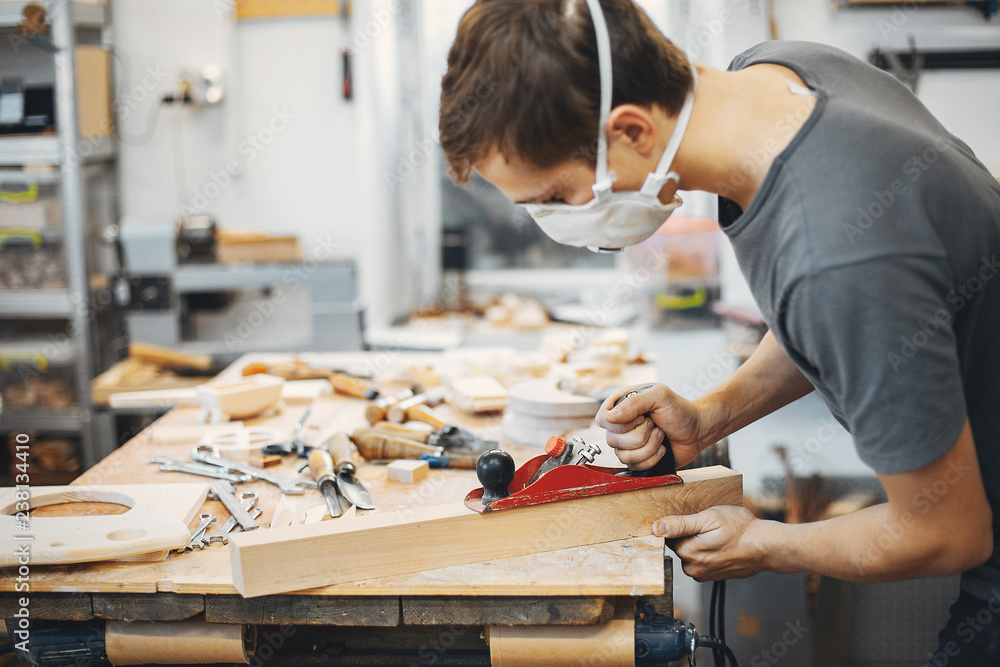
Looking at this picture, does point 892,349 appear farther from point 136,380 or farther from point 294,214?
point 294,214

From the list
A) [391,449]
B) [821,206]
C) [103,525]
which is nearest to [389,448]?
[391,449]

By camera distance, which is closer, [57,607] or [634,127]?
[634,127]

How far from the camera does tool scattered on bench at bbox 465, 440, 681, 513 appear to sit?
1326 millimetres

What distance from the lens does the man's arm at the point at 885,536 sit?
3.34ft

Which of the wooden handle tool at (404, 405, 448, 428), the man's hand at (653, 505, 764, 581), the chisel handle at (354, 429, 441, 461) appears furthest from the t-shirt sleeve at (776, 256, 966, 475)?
the wooden handle tool at (404, 405, 448, 428)

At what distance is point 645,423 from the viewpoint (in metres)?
1.45

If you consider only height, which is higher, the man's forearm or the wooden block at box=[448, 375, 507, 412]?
the man's forearm

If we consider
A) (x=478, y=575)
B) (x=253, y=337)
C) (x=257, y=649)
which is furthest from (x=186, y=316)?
(x=478, y=575)

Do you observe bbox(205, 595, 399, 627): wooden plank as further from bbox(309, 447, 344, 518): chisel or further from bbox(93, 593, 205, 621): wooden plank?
bbox(309, 447, 344, 518): chisel

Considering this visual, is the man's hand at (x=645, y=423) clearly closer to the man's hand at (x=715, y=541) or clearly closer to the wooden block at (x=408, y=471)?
the man's hand at (x=715, y=541)

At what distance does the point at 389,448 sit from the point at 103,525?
60 cm

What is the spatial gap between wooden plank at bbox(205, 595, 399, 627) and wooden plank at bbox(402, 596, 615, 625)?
0.04 metres

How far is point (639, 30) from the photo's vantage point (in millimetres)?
1071

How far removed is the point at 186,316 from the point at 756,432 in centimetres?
240
